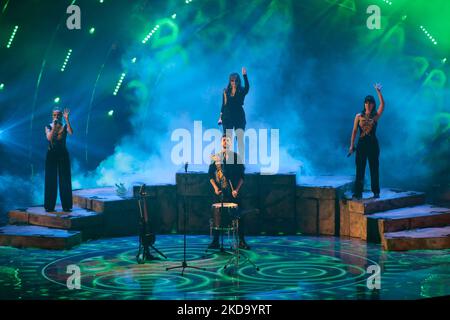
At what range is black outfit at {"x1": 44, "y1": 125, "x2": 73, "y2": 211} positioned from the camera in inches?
560

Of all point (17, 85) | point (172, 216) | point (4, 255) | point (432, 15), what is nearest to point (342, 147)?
point (432, 15)

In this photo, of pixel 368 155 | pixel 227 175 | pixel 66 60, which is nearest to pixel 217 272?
pixel 227 175

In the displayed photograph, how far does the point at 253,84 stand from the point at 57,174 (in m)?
7.84

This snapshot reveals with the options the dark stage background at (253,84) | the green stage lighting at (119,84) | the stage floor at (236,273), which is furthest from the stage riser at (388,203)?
the green stage lighting at (119,84)

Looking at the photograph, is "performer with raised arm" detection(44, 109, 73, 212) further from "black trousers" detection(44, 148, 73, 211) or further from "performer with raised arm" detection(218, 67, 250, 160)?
"performer with raised arm" detection(218, 67, 250, 160)

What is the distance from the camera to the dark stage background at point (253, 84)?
18.3 m

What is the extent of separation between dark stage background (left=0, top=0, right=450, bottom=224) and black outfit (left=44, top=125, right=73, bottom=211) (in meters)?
3.31

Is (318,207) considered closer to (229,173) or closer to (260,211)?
(260,211)

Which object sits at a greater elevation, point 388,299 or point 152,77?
point 152,77

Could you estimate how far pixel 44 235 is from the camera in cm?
1334

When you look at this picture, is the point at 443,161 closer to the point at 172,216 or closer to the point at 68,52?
the point at 172,216

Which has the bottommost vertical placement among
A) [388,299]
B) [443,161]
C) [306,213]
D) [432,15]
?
[388,299]

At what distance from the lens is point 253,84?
20875 mm

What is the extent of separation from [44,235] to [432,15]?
11165 mm
